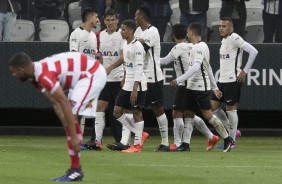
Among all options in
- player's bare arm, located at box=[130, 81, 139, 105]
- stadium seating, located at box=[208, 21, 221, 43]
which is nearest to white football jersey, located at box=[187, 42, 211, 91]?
player's bare arm, located at box=[130, 81, 139, 105]

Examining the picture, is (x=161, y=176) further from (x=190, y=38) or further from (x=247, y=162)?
(x=190, y=38)

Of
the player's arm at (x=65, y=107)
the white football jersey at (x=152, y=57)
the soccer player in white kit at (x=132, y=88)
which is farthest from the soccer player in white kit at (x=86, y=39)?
the player's arm at (x=65, y=107)

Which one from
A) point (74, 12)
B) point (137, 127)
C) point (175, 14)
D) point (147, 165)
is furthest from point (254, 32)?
point (147, 165)

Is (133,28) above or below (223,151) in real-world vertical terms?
above

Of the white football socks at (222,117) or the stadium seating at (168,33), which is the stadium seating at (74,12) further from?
the white football socks at (222,117)

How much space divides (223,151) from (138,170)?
4.17m

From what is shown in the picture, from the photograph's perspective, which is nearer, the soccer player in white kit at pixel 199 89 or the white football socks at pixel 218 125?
the soccer player in white kit at pixel 199 89

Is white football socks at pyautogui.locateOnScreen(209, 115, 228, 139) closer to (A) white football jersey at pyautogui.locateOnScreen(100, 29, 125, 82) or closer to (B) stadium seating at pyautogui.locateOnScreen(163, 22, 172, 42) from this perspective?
(A) white football jersey at pyautogui.locateOnScreen(100, 29, 125, 82)

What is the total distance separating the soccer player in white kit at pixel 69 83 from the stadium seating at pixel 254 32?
29.6 ft

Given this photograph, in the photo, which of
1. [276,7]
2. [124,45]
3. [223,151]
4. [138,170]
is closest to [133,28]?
[124,45]

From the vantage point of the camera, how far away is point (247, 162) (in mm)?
13828

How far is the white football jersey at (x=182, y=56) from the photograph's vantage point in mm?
16422

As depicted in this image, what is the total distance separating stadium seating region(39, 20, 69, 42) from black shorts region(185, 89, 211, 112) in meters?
4.29

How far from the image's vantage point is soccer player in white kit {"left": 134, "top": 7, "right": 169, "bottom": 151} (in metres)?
15.9
